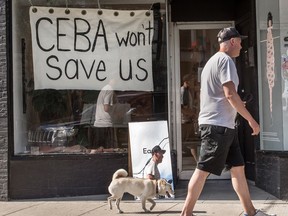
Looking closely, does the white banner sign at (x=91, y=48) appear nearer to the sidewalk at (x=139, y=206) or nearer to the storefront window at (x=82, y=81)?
the storefront window at (x=82, y=81)

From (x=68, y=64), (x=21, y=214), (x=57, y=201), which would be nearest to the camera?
(x=21, y=214)

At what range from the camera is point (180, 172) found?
8641mm

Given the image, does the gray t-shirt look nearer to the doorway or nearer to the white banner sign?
the white banner sign

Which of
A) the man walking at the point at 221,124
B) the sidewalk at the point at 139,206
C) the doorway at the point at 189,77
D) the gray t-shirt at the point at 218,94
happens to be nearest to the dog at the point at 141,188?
the sidewalk at the point at 139,206

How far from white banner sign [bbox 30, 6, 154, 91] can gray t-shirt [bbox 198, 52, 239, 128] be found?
255cm

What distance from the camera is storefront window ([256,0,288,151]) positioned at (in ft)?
24.1

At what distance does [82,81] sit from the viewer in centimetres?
780

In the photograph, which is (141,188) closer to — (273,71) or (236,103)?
(236,103)

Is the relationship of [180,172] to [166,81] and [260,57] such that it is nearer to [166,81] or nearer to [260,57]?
[166,81]

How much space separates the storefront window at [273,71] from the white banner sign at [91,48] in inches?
65.9

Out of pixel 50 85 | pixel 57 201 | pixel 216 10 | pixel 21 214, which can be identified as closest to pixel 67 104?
pixel 50 85

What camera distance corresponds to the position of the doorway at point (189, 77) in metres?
8.71

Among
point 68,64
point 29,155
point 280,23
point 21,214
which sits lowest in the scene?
point 21,214

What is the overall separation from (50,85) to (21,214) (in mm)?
2084
